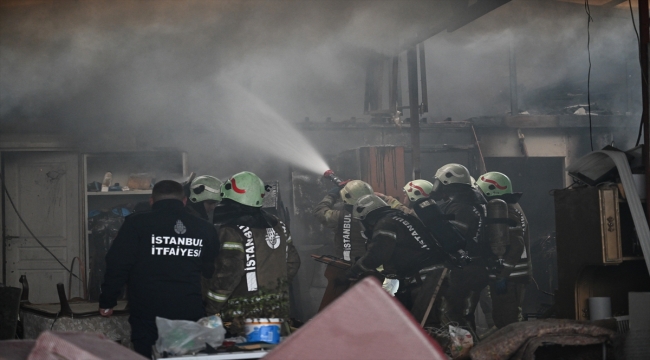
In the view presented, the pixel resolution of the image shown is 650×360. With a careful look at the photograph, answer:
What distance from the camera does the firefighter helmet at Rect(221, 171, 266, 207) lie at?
210 inches

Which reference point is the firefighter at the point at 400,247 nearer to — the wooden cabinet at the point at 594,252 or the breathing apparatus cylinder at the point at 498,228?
the breathing apparatus cylinder at the point at 498,228

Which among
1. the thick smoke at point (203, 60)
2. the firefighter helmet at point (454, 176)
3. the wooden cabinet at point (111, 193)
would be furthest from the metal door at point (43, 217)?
the firefighter helmet at point (454, 176)

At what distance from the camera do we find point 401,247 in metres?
6.48

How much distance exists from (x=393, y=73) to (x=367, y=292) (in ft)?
28.0

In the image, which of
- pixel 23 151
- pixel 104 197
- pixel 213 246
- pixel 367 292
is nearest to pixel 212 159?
pixel 104 197

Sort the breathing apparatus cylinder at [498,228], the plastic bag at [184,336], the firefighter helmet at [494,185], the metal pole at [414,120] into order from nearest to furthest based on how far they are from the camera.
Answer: the plastic bag at [184,336] → the breathing apparatus cylinder at [498,228] → the firefighter helmet at [494,185] → the metal pole at [414,120]

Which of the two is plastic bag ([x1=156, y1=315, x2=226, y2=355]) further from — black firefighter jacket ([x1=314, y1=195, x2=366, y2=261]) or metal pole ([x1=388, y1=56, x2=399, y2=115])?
metal pole ([x1=388, y1=56, x2=399, y2=115])

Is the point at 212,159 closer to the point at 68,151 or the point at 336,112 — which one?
the point at 68,151

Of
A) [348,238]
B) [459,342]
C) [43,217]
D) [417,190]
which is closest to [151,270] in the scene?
[459,342]

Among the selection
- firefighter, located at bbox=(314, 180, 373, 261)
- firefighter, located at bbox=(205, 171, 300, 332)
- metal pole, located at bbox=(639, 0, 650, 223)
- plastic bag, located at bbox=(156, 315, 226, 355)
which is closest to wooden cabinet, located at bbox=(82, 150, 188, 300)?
firefighter, located at bbox=(314, 180, 373, 261)

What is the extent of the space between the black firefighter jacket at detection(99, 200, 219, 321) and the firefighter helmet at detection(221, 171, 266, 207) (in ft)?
2.75

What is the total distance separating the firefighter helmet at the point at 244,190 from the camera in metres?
5.32

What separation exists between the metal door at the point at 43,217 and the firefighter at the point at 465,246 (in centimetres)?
472

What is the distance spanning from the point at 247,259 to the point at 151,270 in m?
0.93
